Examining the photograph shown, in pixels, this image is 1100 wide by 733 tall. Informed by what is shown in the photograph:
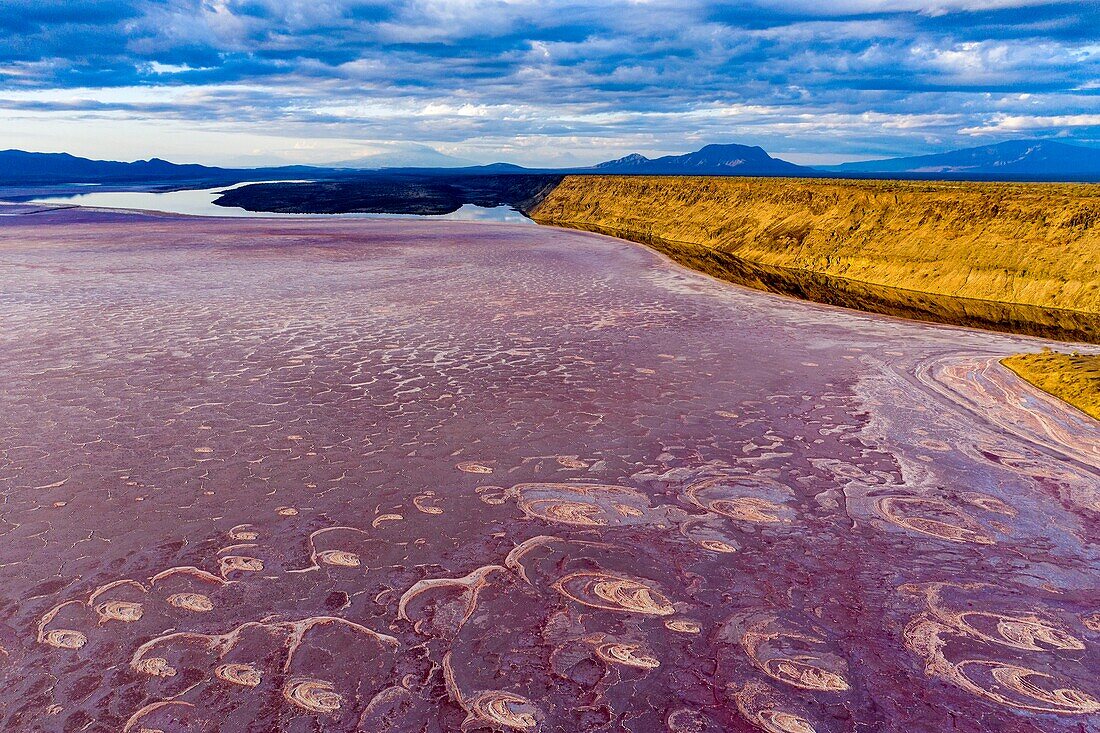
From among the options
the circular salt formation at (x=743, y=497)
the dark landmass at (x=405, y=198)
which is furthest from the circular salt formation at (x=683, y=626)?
the dark landmass at (x=405, y=198)

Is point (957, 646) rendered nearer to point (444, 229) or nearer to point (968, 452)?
point (968, 452)

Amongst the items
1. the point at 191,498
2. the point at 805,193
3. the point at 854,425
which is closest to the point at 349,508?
the point at 191,498

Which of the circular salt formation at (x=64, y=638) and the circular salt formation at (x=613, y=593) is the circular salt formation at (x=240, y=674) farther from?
the circular salt formation at (x=613, y=593)

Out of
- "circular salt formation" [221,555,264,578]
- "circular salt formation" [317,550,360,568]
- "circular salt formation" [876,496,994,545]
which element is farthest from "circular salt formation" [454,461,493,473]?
"circular salt formation" [876,496,994,545]

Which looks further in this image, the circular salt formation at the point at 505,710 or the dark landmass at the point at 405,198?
the dark landmass at the point at 405,198

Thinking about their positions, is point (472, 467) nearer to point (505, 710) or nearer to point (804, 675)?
point (505, 710)

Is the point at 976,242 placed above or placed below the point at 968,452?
above
